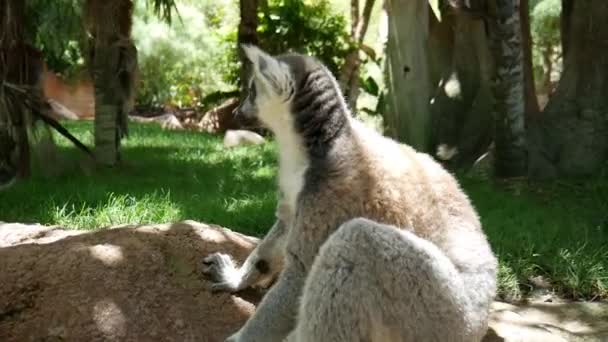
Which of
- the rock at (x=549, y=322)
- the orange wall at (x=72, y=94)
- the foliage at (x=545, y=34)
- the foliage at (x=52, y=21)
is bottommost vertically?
the rock at (x=549, y=322)

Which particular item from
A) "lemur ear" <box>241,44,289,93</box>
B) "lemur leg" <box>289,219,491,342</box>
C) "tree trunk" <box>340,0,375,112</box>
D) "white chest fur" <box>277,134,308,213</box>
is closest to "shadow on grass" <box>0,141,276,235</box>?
"white chest fur" <box>277,134,308,213</box>

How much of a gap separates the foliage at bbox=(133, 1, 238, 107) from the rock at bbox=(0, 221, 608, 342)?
2223cm

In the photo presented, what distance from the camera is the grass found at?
5840mm

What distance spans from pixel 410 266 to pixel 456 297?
30 centimetres

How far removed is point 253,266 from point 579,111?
6.30 metres

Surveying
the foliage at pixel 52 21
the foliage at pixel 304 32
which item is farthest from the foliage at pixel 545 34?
the foliage at pixel 52 21

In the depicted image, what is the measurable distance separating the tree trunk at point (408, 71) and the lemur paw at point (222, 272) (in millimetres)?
6488

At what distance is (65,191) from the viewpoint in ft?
24.8

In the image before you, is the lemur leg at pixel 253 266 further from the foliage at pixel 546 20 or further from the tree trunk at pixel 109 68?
the foliage at pixel 546 20

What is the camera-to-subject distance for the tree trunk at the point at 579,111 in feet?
28.5

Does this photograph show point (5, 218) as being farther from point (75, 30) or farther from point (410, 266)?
point (75, 30)

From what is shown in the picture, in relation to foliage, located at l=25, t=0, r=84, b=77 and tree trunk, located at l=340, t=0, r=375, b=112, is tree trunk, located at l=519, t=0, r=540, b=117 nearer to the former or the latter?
foliage, located at l=25, t=0, r=84, b=77

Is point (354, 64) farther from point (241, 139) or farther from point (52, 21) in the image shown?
point (52, 21)

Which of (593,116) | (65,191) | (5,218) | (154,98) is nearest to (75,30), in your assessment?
(65,191)
